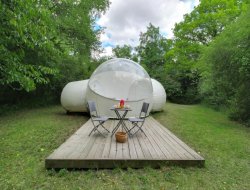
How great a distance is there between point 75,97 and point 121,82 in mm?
2247

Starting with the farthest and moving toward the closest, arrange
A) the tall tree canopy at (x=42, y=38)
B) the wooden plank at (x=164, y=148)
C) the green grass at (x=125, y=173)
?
the tall tree canopy at (x=42, y=38), the wooden plank at (x=164, y=148), the green grass at (x=125, y=173)

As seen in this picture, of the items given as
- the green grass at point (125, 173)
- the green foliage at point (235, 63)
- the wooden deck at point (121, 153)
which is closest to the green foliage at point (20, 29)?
the green grass at point (125, 173)

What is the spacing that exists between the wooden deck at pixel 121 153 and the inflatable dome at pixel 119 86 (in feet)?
9.90

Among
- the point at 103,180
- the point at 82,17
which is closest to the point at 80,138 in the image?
the point at 103,180

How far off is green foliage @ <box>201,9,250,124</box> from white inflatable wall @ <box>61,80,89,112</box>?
17.3 ft

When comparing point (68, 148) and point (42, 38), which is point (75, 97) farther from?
point (68, 148)

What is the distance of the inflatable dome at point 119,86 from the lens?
Result: 28.0 ft

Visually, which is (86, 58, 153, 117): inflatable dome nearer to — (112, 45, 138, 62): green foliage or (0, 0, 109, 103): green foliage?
(0, 0, 109, 103): green foliage

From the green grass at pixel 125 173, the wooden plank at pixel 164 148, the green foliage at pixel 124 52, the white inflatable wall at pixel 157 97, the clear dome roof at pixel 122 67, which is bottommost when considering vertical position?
the green grass at pixel 125 173

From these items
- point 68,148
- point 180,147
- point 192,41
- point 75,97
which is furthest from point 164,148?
point 192,41

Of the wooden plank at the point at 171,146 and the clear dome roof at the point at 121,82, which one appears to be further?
the clear dome roof at the point at 121,82

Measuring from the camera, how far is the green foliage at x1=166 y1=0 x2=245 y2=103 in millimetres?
18141

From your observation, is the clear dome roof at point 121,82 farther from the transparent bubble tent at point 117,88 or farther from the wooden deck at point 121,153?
the wooden deck at point 121,153

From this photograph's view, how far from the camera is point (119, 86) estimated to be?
8.80 m
